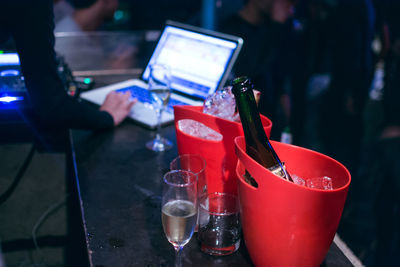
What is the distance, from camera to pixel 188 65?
152 centimetres

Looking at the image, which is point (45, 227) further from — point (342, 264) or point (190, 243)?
point (342, 264)

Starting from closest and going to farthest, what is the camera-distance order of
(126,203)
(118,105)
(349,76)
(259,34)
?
(126,203) → (118,105) → (259,34) → (349,76)

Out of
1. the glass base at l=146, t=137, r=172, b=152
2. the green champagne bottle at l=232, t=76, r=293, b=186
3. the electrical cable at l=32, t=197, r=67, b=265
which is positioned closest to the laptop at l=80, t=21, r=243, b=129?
→ the glass base at l=146, t=137, r=172, b=152

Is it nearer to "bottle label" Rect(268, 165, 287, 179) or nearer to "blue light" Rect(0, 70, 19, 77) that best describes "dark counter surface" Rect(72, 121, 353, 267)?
"bottle label" Rect(268, 165, 287, 179)

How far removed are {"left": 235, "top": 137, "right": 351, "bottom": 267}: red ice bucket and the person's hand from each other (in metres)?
0.73

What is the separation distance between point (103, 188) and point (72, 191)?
94cm

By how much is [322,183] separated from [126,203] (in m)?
0.47

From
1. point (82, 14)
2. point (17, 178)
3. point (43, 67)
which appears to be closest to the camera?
point (43, 67)

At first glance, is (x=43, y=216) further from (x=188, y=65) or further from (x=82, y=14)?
(x=82, y=14)

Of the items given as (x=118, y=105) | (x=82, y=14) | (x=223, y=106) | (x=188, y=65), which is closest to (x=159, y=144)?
(x=118, y=105)

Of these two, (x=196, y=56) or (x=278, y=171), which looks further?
(x=196, y=56)

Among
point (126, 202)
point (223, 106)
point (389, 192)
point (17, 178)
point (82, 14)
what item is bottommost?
point (17, 178)

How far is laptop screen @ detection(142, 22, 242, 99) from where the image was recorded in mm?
1419

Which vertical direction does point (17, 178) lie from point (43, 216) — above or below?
above
